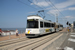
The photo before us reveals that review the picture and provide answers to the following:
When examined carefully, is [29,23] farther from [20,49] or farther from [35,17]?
[20,49]

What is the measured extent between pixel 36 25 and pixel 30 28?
1.09 m

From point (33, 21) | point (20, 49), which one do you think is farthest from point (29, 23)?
point (20, 49)

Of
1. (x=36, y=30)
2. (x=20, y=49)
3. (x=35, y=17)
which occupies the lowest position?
(x=20, y=49)

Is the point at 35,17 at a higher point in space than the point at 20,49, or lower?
higher

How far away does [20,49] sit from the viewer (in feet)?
25.8

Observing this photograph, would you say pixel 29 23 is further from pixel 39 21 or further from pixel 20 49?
pixel 20 49

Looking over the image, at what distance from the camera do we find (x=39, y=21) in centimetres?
1664

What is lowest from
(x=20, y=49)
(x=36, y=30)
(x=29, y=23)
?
(x=20, y=49)

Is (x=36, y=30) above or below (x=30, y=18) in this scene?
below

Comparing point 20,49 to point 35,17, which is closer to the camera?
point 20,49

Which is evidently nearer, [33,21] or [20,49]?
[20,49]

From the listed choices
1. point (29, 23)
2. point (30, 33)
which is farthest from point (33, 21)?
point (30, 33)

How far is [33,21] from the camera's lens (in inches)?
635

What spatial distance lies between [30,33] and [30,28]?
810mm
